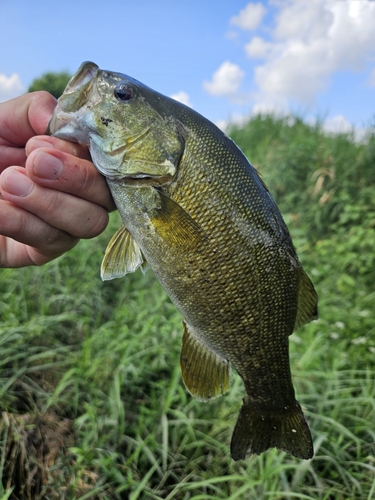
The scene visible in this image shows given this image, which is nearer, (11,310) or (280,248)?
(280,248)

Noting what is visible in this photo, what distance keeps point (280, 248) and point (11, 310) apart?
8.26 ft

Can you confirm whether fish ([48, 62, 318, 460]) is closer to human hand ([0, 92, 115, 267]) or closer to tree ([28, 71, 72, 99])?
human hand ([0, 92, 115, 267])

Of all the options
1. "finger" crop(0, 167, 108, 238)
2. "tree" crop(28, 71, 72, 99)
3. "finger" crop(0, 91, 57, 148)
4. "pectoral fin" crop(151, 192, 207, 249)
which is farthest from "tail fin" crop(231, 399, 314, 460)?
"tree" crop(28, 71, 72, 99)

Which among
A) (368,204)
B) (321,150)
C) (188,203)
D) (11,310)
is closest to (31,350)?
(11,310)

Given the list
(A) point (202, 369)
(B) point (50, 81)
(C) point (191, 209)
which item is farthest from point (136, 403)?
(B) point (50, 81)

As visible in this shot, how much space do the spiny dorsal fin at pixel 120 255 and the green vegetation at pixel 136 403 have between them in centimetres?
129

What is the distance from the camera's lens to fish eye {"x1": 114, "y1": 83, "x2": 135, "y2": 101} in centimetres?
146

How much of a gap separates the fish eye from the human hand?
270 millimetres

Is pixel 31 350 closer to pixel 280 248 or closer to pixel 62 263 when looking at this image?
pixel 62 263

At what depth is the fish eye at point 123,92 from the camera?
146 centimetres

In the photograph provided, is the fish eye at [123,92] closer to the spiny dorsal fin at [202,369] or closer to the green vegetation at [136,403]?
the spiny dorsal fin at [202,369]

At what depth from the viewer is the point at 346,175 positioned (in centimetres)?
628

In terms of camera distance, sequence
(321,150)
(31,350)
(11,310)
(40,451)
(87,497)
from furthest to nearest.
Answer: (321,150) → (11,310) → (31,350) → (40,451) → (87,497)

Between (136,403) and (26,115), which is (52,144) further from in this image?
(136,403)
